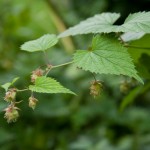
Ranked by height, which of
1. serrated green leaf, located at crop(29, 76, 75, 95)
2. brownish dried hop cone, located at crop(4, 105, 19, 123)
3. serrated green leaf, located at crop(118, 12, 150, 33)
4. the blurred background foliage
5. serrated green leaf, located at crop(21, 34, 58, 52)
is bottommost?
brownish dried hop cone, located at crop(4, 105, 19, 123)

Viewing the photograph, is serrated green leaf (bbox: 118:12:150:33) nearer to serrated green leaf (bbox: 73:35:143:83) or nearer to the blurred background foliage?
serrated green leaf (bbox: 73:35:143:83)

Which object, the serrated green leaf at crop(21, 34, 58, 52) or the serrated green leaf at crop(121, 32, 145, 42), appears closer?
the serrated green leaf at crop(21, 34, 58, 52)

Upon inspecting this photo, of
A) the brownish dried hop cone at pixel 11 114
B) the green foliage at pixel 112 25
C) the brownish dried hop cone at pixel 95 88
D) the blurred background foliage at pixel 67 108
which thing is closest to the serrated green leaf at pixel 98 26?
the green foliage at pixel 112 25

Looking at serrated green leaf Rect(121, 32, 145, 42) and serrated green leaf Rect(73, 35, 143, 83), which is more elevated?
serrated green leaf Rect(121, 32, 145, 42)

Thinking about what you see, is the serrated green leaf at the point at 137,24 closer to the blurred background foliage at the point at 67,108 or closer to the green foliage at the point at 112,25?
the green foliage at the point at 112,25

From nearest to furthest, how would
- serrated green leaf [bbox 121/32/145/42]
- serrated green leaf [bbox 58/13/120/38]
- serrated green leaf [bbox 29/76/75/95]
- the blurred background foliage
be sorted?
1. serrated green leaf [bbox 29/76/75/95]
2. serrated green leaf [bbox 58/13/120/38]
3. serrated green leaf [bbox 121/32/145/42]
4. the blurred background foliage

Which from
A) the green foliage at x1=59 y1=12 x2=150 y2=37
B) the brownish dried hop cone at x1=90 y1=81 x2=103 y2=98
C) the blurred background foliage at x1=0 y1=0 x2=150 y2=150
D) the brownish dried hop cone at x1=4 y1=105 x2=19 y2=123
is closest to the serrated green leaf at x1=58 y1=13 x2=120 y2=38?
the green foliage at x1=59 y1=12 x2=150 y2=37

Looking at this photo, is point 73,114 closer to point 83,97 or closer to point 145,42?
point 83,97
